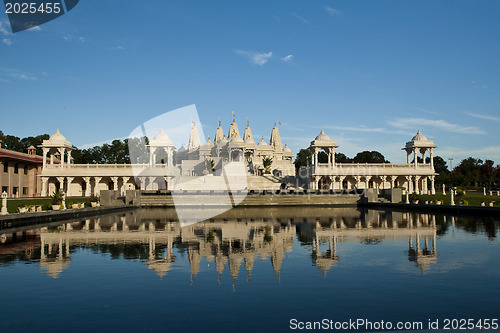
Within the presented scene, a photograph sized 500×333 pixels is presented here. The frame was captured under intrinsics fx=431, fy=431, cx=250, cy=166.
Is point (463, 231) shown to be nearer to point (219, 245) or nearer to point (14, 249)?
point (219, 245)

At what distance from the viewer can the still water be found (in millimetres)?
8250

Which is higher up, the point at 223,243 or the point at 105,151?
the point at 105,151

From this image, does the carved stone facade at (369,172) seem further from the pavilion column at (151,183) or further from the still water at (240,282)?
the still water at (240,282)

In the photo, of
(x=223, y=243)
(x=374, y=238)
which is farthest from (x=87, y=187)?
(x=374, y=238)

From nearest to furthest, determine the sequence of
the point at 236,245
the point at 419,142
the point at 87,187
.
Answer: the point at 236,245 → the point at 87,187 → the point at 419,142

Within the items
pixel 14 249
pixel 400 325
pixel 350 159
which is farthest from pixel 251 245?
pixel 350 159

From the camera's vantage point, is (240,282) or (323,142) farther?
(323,142)

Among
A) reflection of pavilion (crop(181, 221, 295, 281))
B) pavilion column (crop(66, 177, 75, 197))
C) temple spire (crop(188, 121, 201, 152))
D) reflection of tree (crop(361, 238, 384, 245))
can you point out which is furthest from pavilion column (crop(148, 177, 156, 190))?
reflection of tree (crop(361, 238, 384, 245))

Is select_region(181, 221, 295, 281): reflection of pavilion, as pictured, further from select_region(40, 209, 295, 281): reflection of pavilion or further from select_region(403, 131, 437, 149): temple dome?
select_region(403, 131, 437, 149): temple dome

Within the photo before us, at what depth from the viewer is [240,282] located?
1122cm

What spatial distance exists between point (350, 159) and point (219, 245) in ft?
375

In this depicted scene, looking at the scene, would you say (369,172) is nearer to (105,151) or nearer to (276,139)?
(276,139)

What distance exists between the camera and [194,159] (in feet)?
321

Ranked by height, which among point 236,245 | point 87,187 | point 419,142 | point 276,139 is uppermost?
point 276,139
